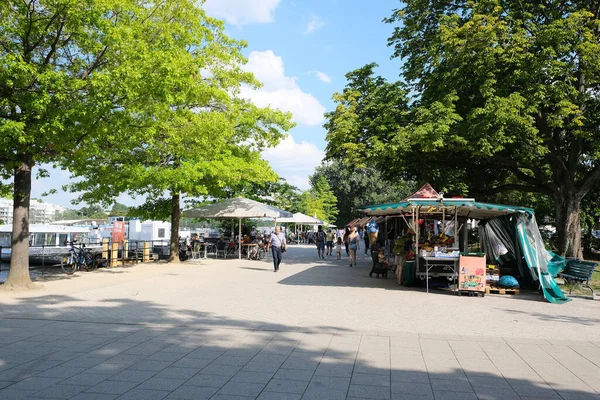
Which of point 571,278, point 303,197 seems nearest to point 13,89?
point 571,278

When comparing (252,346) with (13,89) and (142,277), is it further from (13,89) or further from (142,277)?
(142,277)

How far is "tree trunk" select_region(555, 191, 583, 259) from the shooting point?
17.8 m

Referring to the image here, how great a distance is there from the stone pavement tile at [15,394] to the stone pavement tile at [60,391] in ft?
0.22

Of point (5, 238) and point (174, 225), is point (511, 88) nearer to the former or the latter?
point (174, 225)

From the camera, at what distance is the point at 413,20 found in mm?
20047

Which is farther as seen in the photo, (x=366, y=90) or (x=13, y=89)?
(x=366, y=90)

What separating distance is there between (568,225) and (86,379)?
18088 mm

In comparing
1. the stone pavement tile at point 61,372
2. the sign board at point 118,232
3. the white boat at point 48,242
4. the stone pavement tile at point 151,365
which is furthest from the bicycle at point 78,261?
the stone pavement tile at point 151,365

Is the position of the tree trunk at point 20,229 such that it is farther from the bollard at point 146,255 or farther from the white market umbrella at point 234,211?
the white market umbrella at point 234,211

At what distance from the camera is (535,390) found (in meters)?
4.72

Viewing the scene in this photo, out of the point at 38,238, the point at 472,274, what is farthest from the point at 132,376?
the point at 38,238

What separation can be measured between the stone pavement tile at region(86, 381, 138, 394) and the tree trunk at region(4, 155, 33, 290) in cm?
810

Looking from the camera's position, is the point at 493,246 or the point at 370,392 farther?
the point at 493,246

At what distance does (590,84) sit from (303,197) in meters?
45.0
